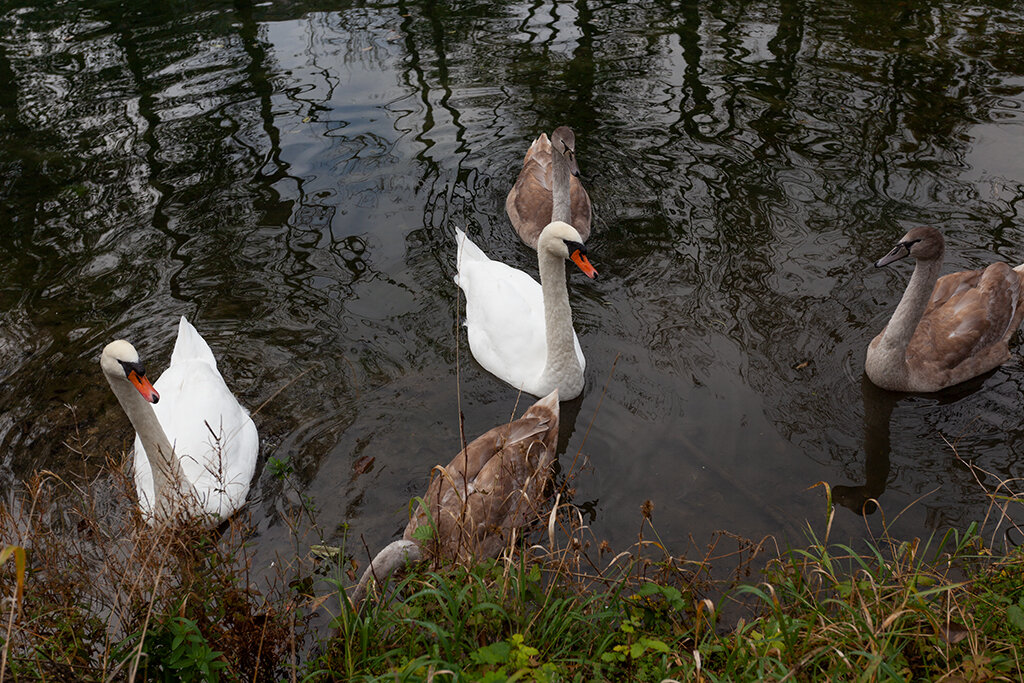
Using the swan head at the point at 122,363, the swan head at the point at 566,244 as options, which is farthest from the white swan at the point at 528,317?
the swan head at the point at 122,363

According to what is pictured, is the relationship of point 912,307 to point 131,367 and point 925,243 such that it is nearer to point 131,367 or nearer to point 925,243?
point 925,243

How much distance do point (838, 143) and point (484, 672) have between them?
23.2 feet

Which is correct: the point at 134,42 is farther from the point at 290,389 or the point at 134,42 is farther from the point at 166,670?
the point at 166,670

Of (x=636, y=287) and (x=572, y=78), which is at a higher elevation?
(x=572, y=78)

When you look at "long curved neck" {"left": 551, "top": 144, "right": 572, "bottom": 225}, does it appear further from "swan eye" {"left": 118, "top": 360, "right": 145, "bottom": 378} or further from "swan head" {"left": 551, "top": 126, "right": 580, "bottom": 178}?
"swan eye" {"left": 118, "top": 360, "right": 145, "bottom": 378}

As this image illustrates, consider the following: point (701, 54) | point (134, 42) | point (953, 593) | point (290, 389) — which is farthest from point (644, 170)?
point (134, 42)

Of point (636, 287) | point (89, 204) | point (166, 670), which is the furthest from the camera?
point (89, 204)

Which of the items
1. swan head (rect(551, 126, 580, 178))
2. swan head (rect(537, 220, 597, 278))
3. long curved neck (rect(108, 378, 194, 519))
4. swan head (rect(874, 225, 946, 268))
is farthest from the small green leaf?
swan head (rect(551, 126, 580, 178))

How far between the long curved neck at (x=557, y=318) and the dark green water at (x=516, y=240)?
0.39 metres

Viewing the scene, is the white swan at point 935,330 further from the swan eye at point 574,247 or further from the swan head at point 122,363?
the swan head at point 122,363

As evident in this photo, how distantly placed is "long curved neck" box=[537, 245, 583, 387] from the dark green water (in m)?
0.39

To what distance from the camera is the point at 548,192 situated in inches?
284

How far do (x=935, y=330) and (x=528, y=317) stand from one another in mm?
2860

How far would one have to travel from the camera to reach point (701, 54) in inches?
401
